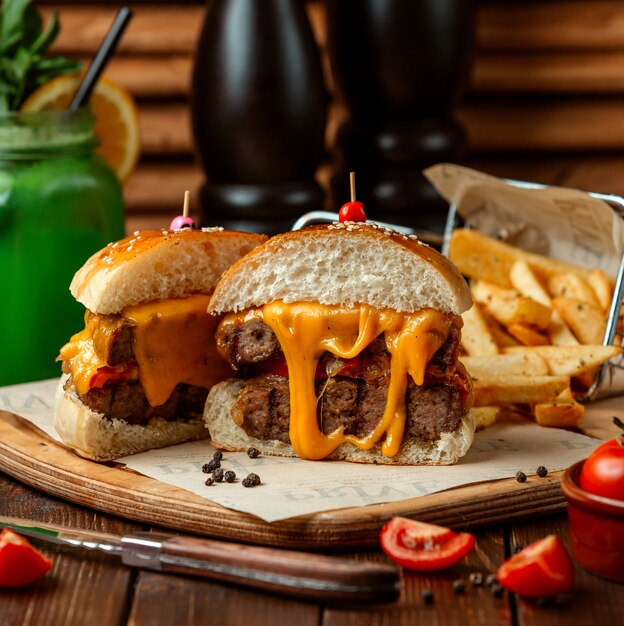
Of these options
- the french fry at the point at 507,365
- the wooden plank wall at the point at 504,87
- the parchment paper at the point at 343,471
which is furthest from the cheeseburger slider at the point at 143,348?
the wooden plank wall at the point at 504,87

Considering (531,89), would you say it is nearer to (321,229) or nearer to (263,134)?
(263,134)

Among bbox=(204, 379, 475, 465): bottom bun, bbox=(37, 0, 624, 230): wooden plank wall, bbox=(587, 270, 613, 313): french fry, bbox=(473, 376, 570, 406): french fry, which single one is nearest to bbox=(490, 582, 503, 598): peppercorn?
bbox=(204, 379, 475, 465): bottom bun

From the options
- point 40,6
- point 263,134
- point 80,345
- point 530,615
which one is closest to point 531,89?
point 263,134

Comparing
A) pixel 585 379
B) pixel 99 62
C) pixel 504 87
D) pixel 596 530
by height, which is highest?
pixel 99 62

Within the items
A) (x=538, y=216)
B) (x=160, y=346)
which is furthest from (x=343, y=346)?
(x=538, y=216)

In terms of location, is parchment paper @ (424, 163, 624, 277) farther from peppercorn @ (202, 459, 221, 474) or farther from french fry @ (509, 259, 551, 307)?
peppercorn @ (202, 459, 221, 474)

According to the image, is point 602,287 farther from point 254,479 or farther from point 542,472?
point 254,479

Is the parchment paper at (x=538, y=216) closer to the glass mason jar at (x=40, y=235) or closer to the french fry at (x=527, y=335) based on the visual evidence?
the french fry at (x=527, y=335)
